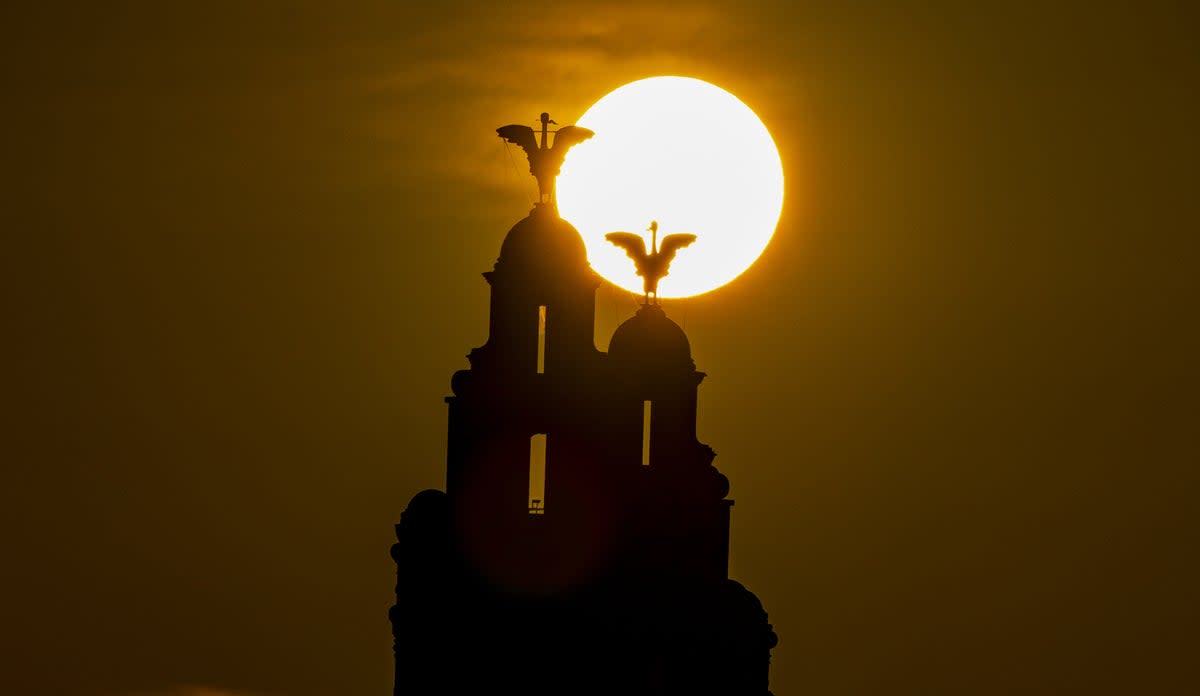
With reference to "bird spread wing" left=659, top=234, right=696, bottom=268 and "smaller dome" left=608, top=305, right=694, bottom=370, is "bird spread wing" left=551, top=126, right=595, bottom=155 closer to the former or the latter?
"bird spread wing" left=659, top=234, right=696, bottom=268

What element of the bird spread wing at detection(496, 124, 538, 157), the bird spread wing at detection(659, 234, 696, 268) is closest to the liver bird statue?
the bird spread wing at detection(496, 124, 538, 157)

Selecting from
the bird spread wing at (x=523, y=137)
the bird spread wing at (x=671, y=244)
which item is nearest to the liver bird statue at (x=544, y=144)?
the bird spread wing at (x=523, y=137)

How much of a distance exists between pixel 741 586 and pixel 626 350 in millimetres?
5865

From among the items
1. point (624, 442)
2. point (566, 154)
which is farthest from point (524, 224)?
point (624, 442)

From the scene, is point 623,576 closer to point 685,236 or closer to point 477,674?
point 477,674

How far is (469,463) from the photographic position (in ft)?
151

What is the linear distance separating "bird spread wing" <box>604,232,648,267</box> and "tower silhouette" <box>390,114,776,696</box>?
80 cm

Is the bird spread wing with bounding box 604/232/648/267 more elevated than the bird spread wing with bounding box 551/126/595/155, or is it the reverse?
the bird spread wing with bounding box 551/126/595/155

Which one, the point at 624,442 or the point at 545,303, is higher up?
the point at 545,303

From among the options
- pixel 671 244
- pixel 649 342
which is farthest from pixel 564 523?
pixel 671 244

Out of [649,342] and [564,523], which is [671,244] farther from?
[564,523]

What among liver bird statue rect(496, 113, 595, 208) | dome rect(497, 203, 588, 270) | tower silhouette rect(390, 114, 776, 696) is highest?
liver bird statue rect(496, 113, 595, 208)

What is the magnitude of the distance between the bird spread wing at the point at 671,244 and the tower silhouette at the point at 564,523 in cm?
122

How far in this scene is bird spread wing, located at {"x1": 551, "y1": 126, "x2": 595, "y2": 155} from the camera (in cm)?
4644
